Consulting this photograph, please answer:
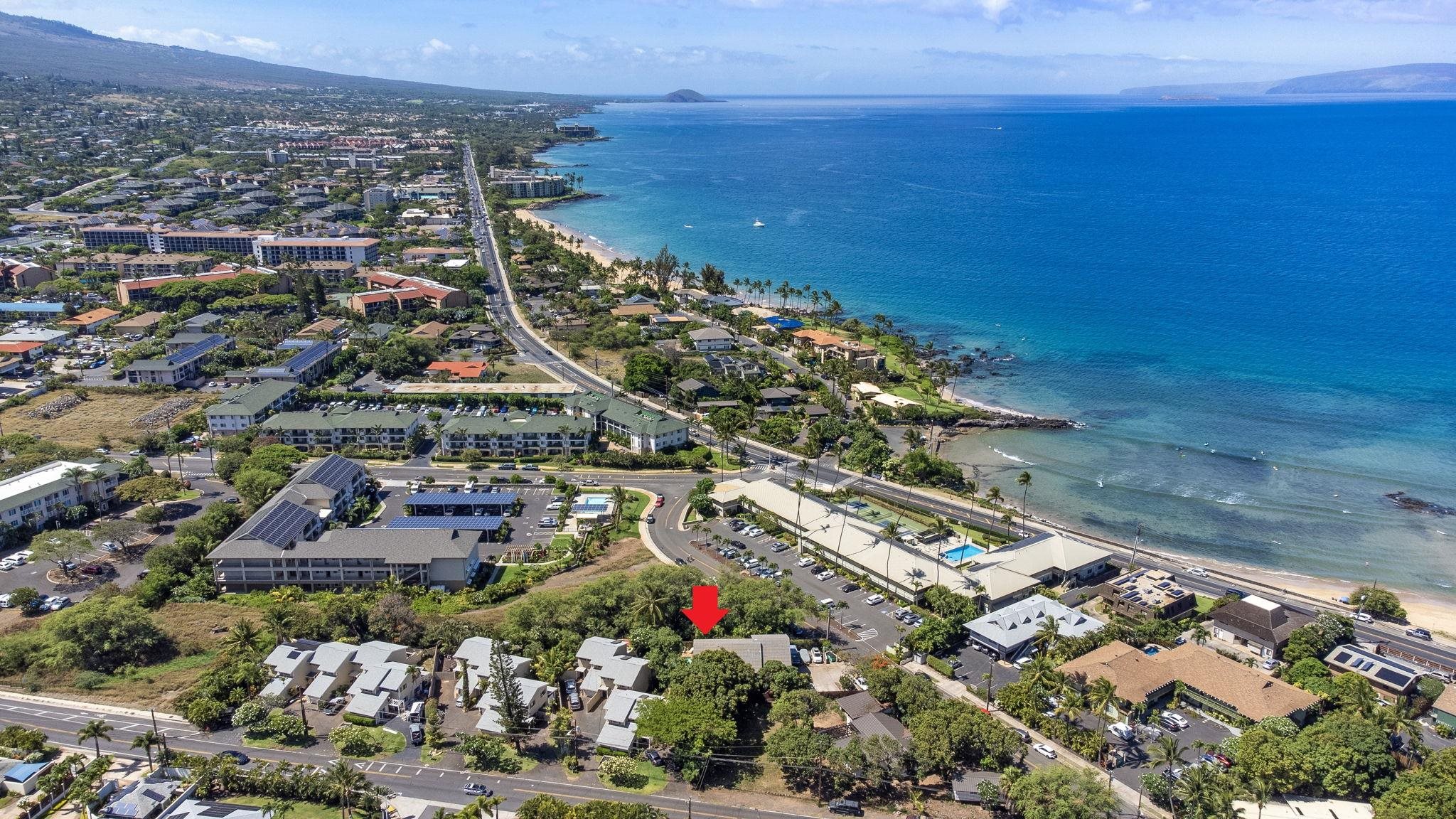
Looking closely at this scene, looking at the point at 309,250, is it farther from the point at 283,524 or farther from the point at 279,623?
the point at 279,623

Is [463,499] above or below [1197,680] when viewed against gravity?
below

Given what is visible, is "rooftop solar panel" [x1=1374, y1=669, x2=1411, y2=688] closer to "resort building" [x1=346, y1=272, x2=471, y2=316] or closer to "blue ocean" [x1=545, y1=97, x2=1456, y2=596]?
"blue ocean" [x1=545, y1=97, x2=1456, y2=596]

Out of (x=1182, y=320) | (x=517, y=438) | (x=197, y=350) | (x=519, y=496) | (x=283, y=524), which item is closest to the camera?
(x=283, y=524)

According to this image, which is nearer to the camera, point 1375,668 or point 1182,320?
point 1375,668

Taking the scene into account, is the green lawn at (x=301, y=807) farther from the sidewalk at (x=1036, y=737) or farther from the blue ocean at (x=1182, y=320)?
the blue ocean at (x=1182, y=320)

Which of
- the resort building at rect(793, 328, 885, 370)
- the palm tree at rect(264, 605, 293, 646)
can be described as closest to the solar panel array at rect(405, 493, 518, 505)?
the palm tree at rect(264, 605, 293, 646)

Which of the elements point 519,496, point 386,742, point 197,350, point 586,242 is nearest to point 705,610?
point 386,742

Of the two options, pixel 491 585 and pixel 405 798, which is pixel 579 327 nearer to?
pixel 491 585

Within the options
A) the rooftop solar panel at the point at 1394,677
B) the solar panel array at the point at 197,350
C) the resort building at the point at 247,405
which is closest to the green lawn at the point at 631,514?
the resort building at the point at 247,405
